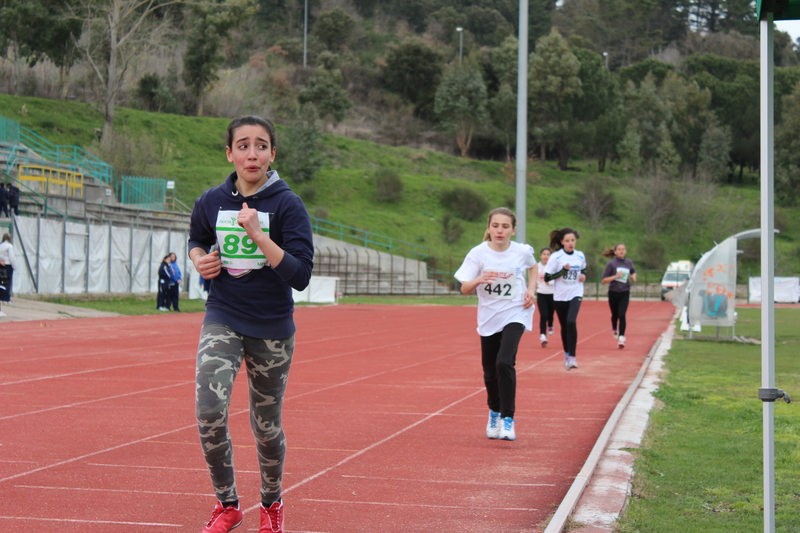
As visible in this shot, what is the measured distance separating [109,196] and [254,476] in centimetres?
3645

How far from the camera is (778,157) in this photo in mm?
57906

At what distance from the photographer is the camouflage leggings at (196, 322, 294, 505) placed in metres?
3.94

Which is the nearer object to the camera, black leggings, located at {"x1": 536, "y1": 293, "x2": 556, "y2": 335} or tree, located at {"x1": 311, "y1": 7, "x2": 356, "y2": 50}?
black leggings, located at {"x1": 536, "y1": 293, "x2": 556, "y2": 335}

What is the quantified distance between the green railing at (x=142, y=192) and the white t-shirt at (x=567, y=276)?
31172 millimetres

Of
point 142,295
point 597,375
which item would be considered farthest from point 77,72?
point 597,375

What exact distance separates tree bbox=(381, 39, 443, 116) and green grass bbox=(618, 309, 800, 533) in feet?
236

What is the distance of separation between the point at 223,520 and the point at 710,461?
146 inches

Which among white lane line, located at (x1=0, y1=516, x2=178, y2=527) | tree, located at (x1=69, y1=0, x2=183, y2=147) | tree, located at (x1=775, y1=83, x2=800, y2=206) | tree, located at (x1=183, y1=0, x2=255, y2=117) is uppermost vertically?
tree, located at (x1=183, y1=0, x2=255, y2=117)

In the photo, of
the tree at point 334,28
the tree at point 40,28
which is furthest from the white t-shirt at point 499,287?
the tree at point 334,28

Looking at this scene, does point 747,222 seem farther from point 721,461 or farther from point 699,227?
point 721,461

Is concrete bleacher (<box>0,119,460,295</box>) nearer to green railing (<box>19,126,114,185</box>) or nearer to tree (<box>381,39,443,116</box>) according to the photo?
green railing (<box>19,126,114,185</box>)

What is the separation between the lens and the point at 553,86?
74.7 m

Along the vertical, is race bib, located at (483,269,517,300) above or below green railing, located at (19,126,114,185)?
below

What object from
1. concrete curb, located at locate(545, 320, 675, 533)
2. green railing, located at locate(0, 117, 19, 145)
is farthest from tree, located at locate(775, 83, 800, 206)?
concrete curb, located at locate(545, 320, 675, 533)
